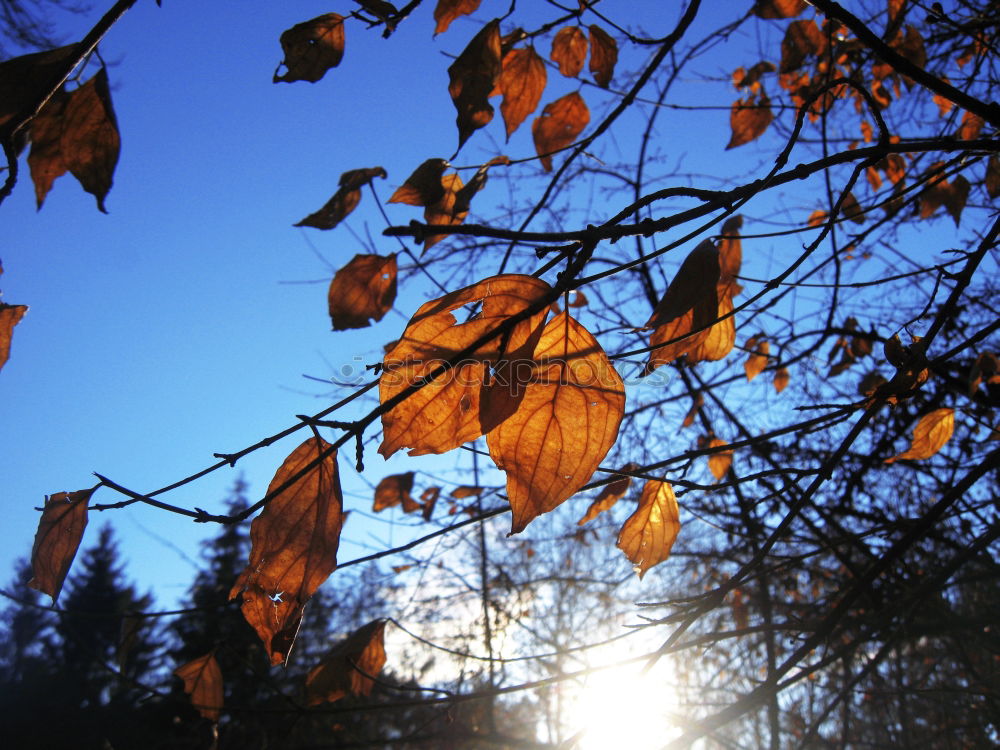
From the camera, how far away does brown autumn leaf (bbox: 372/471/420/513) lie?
1.89 m

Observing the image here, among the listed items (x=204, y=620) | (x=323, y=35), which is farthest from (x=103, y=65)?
(x=204, y=620)

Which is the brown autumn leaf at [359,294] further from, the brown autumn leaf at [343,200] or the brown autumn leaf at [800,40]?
the brown autumn leaf at [800,40]

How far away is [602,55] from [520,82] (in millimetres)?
194

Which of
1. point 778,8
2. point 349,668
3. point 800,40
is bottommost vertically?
point 349,668

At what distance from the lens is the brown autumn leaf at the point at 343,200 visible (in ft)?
3.37

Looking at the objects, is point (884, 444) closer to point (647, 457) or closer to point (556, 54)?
point (647, 457)

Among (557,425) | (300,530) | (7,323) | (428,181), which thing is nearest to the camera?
(557,425)

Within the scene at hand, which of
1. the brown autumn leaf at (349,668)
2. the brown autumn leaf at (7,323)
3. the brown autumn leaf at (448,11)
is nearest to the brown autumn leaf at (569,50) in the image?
the brown autumn leaf at (448,11)

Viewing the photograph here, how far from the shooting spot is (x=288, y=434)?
0.55 metres

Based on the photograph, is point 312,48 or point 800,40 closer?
point 312,48

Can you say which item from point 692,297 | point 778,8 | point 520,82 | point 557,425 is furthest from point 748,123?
point 557,425

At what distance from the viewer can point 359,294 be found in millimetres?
1069

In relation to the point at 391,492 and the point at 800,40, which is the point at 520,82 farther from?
the point at 391,492

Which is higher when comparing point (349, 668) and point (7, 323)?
point (7, 323)
